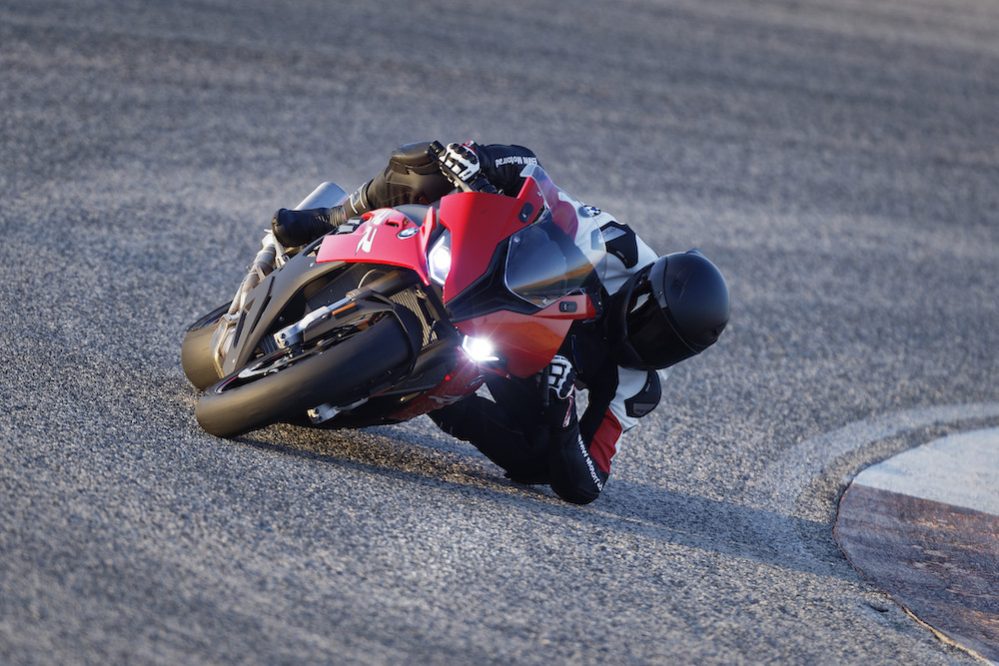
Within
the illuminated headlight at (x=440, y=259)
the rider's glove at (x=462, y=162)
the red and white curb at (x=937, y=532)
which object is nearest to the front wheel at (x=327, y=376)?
the illuminated headlight at (x=440, y=259)

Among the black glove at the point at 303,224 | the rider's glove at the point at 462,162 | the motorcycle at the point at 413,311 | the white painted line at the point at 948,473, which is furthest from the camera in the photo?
the white painted line at the point at 948,473

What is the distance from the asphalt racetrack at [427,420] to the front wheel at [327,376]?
0.30 m

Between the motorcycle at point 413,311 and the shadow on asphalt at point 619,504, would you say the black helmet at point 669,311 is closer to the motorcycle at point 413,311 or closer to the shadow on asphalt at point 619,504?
the motorcycle at point 413,311

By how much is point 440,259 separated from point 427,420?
1600mm

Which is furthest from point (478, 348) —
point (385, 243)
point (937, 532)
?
point (937, 532)

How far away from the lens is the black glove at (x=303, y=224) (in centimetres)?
564

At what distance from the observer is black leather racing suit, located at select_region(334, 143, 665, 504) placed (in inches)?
209

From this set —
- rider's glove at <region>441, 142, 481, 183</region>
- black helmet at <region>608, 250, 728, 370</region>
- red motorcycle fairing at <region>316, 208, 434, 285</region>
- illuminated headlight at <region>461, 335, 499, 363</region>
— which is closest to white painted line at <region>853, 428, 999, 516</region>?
black helmet at <region>608, 250, 728, 370</region>

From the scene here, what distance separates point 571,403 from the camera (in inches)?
207

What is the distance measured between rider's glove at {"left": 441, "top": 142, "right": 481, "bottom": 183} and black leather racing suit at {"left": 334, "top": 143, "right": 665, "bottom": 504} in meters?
0.24

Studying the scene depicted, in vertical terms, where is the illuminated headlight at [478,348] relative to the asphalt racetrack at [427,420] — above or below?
above

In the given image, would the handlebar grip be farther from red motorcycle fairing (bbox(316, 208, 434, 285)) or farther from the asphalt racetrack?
the asphalt racetrack

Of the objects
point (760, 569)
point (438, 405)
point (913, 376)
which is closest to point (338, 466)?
point (438, 405)

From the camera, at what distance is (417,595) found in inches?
165
